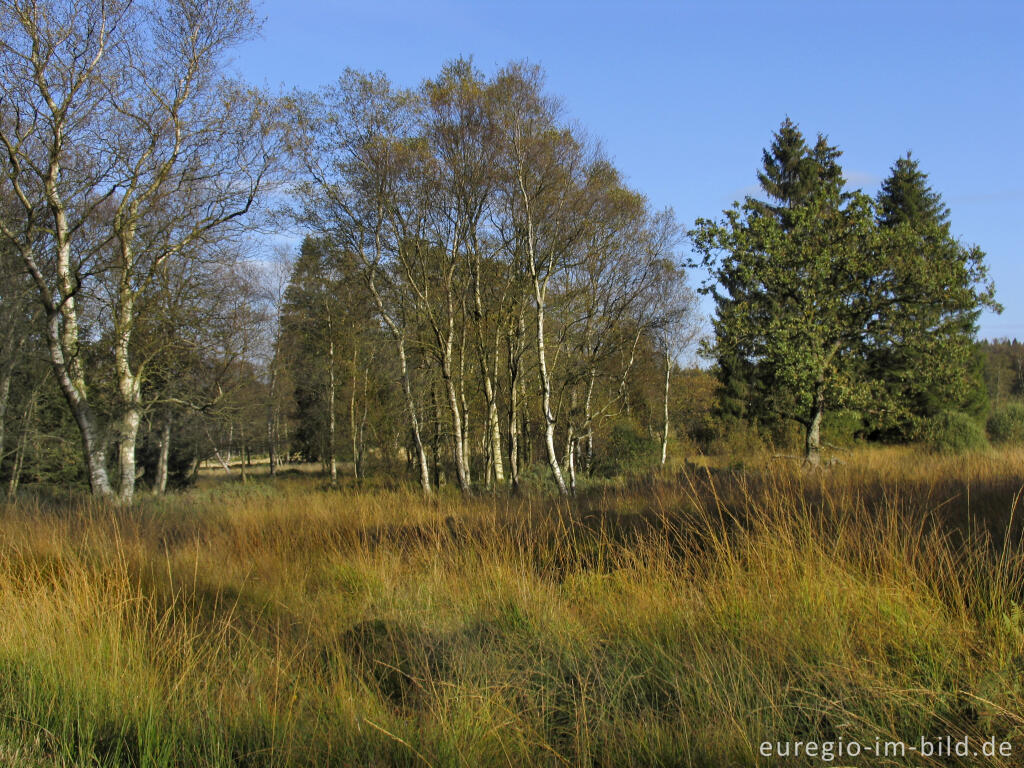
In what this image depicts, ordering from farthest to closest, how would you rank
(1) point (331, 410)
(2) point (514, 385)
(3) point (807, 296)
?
(1) point (331, 410) → (2) point (514, 385) → (3) point (807, 296)

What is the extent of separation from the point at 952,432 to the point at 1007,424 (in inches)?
276

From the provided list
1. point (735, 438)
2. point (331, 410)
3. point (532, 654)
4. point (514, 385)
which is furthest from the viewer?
point (331, 410)

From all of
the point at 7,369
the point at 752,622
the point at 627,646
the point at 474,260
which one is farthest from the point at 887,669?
the point at 7,369

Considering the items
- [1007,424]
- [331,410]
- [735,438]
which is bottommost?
[735,438]

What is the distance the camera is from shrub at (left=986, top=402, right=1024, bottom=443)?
2206cm

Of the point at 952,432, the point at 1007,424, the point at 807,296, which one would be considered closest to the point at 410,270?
the point at 807,296

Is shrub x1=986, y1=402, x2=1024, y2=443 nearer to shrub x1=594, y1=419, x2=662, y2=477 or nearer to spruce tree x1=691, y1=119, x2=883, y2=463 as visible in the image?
spruce tree x1=691, y1=119, x2=883, y2=463

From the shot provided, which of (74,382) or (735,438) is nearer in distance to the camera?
(74,382)

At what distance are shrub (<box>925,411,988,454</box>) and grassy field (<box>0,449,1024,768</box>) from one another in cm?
1435

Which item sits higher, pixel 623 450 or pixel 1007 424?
pixel 1007 424

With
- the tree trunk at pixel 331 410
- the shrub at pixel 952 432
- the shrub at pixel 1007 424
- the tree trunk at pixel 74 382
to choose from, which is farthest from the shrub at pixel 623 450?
the tree trunk at pixel 74 382

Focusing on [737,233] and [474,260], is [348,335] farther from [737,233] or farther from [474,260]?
[737,233]

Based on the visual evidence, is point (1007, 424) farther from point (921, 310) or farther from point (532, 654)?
point (532, 654)

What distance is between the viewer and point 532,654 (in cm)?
340
